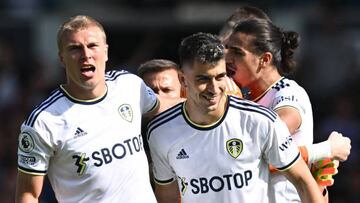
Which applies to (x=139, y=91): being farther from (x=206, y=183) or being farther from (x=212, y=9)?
(x=212, y=9)

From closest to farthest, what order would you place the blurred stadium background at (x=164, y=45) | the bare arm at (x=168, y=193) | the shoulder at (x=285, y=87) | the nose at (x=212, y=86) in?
the nose at (x=212, y=86) < the bare arm at (x=168, y=193) < the shoulder at (x=285, y=87) < the blurred stadium background at (x=164, y=45)

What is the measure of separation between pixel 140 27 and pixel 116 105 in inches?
345

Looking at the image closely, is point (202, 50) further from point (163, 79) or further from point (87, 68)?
point (163, 79)

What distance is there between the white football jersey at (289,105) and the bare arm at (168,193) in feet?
2.19

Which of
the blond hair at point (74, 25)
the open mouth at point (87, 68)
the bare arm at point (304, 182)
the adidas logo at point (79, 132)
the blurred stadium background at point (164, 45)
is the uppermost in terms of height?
the blurred stadium background at point (164, 45)

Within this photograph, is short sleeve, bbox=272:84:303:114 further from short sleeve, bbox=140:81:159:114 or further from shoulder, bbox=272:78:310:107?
short sleeve, bbox=140:81:159:114

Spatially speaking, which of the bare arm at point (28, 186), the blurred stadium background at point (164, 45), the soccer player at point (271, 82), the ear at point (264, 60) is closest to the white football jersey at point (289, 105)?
the soccer player at point (271, 82)

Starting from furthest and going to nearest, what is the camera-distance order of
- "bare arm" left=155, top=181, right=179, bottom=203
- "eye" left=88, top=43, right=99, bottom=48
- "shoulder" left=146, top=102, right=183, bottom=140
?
"bare arm" left=155, top=181, right=179, bottom=203, "shoulder" left=146, top=102, right=183, bottom=140, "eye" left=88, top=43, right=99, bottom=48

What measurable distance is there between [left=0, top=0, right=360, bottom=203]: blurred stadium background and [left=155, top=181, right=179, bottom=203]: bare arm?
6.72m

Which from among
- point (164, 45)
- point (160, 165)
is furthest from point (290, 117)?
point (164, 45)

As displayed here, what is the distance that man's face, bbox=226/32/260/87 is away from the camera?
7637 millimetres

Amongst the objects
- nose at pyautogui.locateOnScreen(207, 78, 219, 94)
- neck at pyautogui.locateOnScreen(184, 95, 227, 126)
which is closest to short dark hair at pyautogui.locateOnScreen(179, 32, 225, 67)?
nose at pyautogui.locateOnScreen(207, 78, 219, 94)

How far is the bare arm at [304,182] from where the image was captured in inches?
274

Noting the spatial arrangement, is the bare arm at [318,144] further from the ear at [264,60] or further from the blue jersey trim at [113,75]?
the blue jersey trim at [113,75]
